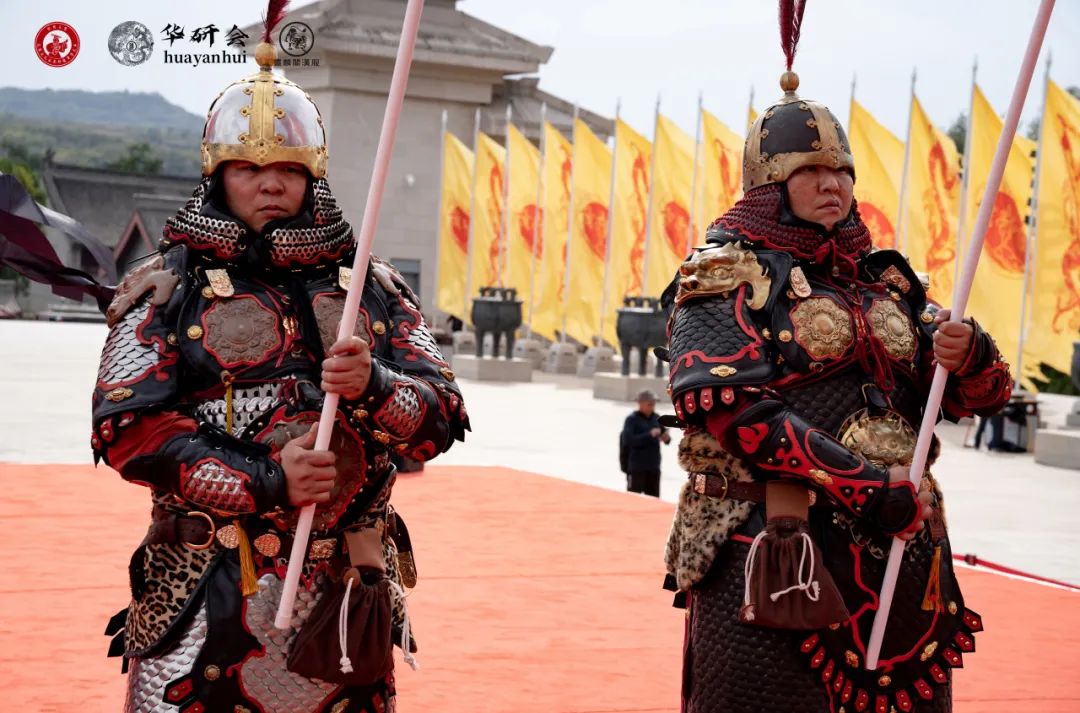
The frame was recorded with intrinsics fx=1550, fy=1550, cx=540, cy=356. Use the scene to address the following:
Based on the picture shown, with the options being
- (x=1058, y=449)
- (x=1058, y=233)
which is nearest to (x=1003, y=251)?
(x=1058, y=233)

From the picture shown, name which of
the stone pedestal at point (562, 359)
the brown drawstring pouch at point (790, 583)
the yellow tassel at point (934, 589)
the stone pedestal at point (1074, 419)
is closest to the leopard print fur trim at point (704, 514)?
the brown drawstring pouch at point (790, 583)

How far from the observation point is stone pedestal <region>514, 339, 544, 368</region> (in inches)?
1104

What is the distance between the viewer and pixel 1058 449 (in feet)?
48.2

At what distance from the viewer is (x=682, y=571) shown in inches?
144

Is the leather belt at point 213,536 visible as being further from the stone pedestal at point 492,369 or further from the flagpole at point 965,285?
the stone pedestal at point 492,369

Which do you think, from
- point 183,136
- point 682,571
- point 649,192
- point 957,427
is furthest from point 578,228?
point 183,136

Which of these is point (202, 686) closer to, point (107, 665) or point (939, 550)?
point (939, 550)

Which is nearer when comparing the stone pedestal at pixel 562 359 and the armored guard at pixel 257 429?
the armored guard at pixel 257 429

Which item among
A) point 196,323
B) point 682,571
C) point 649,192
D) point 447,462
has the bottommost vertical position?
point 447,462

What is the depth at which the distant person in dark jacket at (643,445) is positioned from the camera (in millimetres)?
10602

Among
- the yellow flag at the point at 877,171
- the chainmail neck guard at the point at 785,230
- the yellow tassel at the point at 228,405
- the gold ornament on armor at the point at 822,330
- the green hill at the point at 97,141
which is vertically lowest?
the yellow tassel at the point at 228,405

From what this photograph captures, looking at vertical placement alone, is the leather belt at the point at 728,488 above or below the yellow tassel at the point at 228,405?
below

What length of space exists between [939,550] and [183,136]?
3897 inches

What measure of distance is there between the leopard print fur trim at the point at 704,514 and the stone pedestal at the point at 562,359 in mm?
23288
